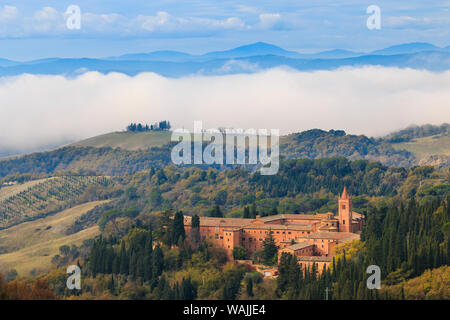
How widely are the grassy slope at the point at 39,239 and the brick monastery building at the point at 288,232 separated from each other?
41.8m

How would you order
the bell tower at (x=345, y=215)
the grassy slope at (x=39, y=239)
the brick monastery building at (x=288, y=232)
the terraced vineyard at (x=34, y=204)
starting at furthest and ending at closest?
1. the terraced vineyard at (x=34, y=204)
2. the grassy slope at (x=39, y=239)
3. the bell tower at (x=345, y=215)
4. the brick monastery building at (x=288, y=232)

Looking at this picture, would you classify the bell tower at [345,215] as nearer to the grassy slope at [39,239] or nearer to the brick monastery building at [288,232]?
the brick monastery building at [288,232]

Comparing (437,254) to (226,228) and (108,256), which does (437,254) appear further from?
(108,256)

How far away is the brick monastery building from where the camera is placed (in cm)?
8300

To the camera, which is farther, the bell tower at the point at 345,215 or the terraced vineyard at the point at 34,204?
the terraced vineyard at the point at 34,204

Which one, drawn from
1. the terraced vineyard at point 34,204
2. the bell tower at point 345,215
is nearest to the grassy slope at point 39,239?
the terraced vineyard at point 34,204

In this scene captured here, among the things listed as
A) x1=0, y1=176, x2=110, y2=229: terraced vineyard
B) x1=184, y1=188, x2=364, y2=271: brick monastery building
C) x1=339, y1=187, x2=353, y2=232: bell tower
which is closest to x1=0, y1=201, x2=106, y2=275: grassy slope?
x1=0, y1=176, x2=110, y2=229: terraced vineyard

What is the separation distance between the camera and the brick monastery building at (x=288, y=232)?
8300 cm

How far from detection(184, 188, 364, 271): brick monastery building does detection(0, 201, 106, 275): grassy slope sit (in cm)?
4178

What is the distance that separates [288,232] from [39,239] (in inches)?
3186

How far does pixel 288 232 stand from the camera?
87.9 m

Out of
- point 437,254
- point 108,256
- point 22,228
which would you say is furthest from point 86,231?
point 437,254

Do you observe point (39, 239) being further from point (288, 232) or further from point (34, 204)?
point (288, 232)

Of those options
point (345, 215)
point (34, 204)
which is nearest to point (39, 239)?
point (34, 204)
